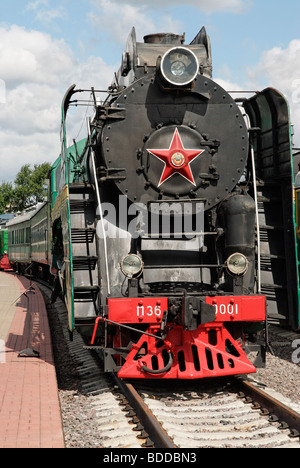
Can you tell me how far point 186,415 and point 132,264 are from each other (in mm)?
1611

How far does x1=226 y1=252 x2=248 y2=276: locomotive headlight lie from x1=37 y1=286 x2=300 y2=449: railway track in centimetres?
124

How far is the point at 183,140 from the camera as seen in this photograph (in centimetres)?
634

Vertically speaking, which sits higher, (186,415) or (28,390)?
(28,390)

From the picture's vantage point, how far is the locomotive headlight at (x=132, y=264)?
19.4 feet

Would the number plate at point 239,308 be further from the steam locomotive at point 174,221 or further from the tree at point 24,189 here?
the tree at point 24,189

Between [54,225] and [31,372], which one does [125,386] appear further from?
[54,225]

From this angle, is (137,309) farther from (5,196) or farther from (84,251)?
(5,196)

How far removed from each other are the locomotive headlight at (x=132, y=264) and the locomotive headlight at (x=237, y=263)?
95 centimetres

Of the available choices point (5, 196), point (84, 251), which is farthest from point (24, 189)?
point (84, 251)

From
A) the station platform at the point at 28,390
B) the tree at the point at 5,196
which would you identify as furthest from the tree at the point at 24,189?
the station platform at the point at 28,390

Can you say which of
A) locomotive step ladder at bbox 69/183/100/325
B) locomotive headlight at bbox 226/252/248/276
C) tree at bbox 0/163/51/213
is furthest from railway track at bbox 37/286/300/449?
tree at bbox 0/163/51/213

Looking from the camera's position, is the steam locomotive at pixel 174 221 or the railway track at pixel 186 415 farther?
the steam locomotive at pixel 174 221

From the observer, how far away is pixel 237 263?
→ 19.8 ft

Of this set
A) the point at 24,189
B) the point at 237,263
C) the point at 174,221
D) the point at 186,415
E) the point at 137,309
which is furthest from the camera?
the point at 24,189
